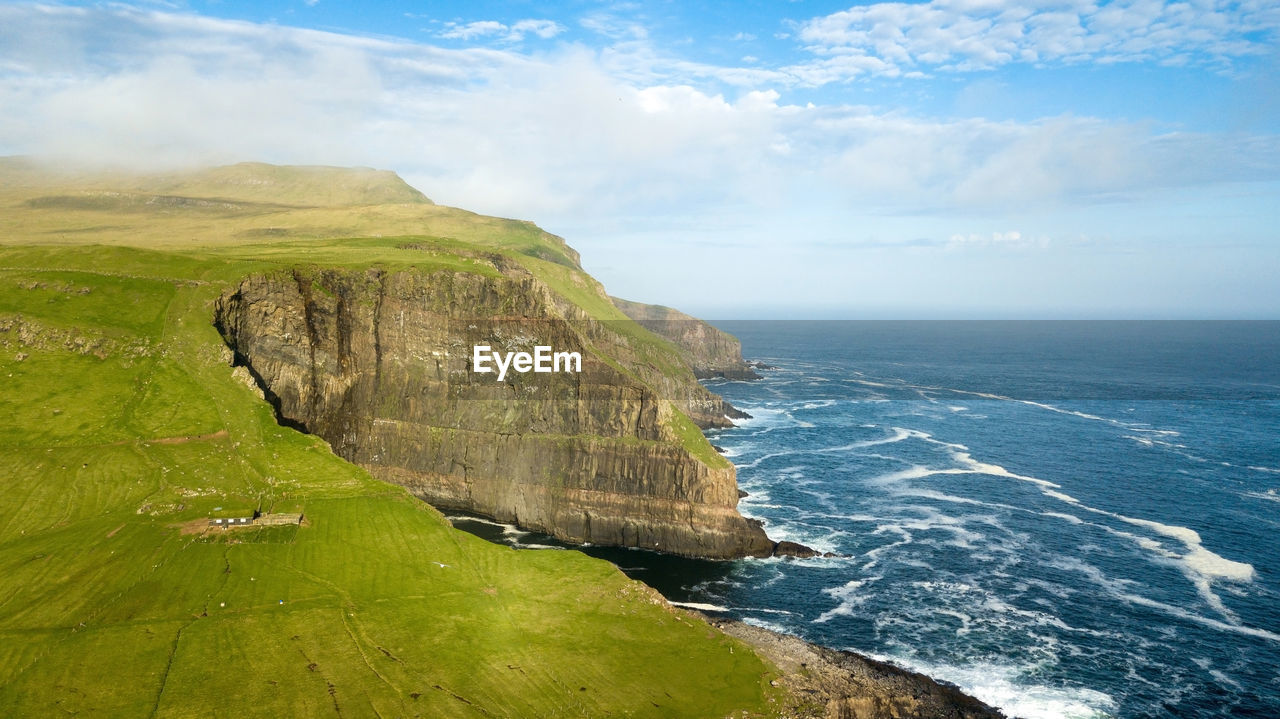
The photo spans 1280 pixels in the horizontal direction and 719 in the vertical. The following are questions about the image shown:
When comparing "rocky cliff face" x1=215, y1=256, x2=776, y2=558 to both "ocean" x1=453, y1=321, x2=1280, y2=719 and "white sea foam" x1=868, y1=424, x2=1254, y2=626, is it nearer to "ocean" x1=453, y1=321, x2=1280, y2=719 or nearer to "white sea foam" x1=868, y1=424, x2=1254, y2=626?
"ocean" x1=453, y1=321, x2=1280, y2=719

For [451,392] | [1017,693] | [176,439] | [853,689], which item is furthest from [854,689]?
[176,439]

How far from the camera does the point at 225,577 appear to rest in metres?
57.7

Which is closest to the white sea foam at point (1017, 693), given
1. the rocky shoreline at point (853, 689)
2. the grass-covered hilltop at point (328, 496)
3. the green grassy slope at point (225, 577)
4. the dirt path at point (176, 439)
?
the rocky shoreline at point (853, 689)

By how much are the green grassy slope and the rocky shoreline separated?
2.93 metres

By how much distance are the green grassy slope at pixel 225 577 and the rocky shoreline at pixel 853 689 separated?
293cm

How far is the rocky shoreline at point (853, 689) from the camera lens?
51.1m

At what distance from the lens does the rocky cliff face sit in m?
91.1

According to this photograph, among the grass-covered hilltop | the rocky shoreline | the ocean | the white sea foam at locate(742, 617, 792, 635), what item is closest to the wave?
the ocean

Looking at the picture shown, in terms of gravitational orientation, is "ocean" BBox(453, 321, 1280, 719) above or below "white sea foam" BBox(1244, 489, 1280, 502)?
below

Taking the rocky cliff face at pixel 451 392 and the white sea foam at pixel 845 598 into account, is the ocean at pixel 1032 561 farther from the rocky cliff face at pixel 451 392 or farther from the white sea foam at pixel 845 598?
the rocky cliff face at pixel 451 392

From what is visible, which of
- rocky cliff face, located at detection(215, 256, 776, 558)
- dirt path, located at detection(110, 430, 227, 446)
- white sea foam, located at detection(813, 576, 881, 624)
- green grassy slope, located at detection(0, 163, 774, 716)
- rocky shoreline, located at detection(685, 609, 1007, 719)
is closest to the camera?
green grassy slope, located at detection(0, 163, 774, 716)

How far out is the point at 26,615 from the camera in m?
50.6

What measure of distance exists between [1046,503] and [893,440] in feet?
129

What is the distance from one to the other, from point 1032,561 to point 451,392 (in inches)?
2901
